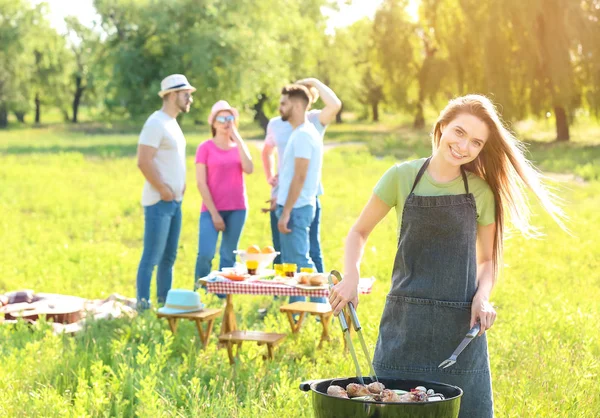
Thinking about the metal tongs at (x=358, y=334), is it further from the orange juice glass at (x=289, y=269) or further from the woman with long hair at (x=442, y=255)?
the orange juice glass at (x=289, y=269)

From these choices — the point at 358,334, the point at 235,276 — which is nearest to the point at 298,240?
the point at 235,276

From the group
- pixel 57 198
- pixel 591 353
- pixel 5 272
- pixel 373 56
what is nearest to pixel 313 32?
pixel 373 56

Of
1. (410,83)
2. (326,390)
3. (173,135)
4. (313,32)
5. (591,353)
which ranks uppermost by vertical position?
(313,32)

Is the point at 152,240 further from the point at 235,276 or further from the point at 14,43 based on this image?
the point at 14,43

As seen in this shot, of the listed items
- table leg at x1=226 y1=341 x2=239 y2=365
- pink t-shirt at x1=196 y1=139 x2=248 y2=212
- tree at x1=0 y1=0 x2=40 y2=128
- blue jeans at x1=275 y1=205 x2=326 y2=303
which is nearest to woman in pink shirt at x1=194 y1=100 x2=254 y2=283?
pink t-shirt at x1=196 y1=139 x2=248 y2=212

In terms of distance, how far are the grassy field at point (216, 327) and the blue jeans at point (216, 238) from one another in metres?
0.41

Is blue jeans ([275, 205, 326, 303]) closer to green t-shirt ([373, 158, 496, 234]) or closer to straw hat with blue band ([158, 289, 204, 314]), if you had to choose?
straw hat with blue band ([158, 289, 204, 314])

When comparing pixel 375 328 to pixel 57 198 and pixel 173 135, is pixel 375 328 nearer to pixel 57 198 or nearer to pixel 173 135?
pixel 173 135

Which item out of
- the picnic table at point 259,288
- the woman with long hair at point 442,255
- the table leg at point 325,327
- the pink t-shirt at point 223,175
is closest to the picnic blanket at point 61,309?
the picnic table at point 259,288

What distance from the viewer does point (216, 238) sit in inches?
360

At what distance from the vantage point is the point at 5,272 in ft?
36.4

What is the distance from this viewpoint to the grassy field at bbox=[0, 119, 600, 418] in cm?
529

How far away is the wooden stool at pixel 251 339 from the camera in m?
6.66

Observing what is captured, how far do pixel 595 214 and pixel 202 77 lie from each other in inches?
1098
